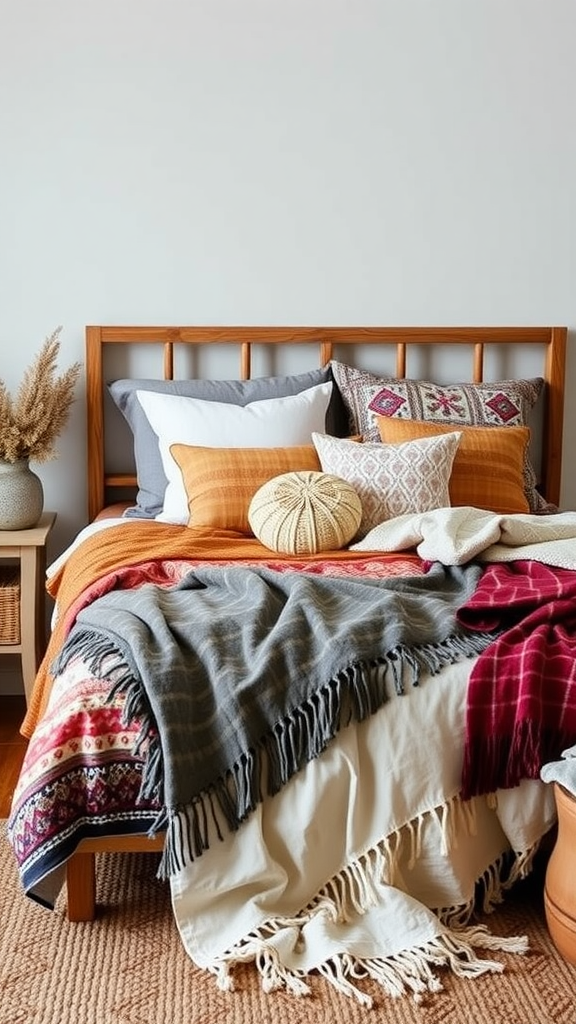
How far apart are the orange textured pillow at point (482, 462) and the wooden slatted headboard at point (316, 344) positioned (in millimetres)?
354

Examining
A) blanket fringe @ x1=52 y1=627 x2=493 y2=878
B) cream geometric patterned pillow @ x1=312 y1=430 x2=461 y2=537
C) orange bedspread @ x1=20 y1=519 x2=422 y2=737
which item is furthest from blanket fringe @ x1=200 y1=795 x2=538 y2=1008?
cream geometric patterned pillow @ x1=312 y1=430 x2=461 y2=537

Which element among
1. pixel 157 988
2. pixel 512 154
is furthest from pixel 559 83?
pixel 157 988

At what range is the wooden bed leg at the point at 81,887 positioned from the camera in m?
2.08

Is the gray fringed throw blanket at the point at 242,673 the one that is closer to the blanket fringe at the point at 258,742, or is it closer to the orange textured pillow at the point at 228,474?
the blanket fringe at the point at 258,742

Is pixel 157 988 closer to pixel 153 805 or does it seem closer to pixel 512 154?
pixel 153 805

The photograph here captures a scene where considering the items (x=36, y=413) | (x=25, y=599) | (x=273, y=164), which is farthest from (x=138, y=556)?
(x=273, y=164)

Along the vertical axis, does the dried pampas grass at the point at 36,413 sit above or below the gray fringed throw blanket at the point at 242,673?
above

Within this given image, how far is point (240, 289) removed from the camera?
3510 millimetres

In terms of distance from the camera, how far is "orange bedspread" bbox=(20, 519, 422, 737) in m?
2.59

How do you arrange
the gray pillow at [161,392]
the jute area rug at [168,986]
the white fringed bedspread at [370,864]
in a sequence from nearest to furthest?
the jute area rug at [168,986]
the white fringed bedspread at [370,864]
the gray pillow at [161,392]

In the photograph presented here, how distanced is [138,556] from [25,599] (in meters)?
0.59

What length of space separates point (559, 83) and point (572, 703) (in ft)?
7.03

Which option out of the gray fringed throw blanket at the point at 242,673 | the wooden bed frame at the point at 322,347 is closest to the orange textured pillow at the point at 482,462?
the wooden bed frame at the point at 322,347

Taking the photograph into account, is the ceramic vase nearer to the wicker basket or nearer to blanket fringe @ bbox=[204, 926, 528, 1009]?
the wicker basket
